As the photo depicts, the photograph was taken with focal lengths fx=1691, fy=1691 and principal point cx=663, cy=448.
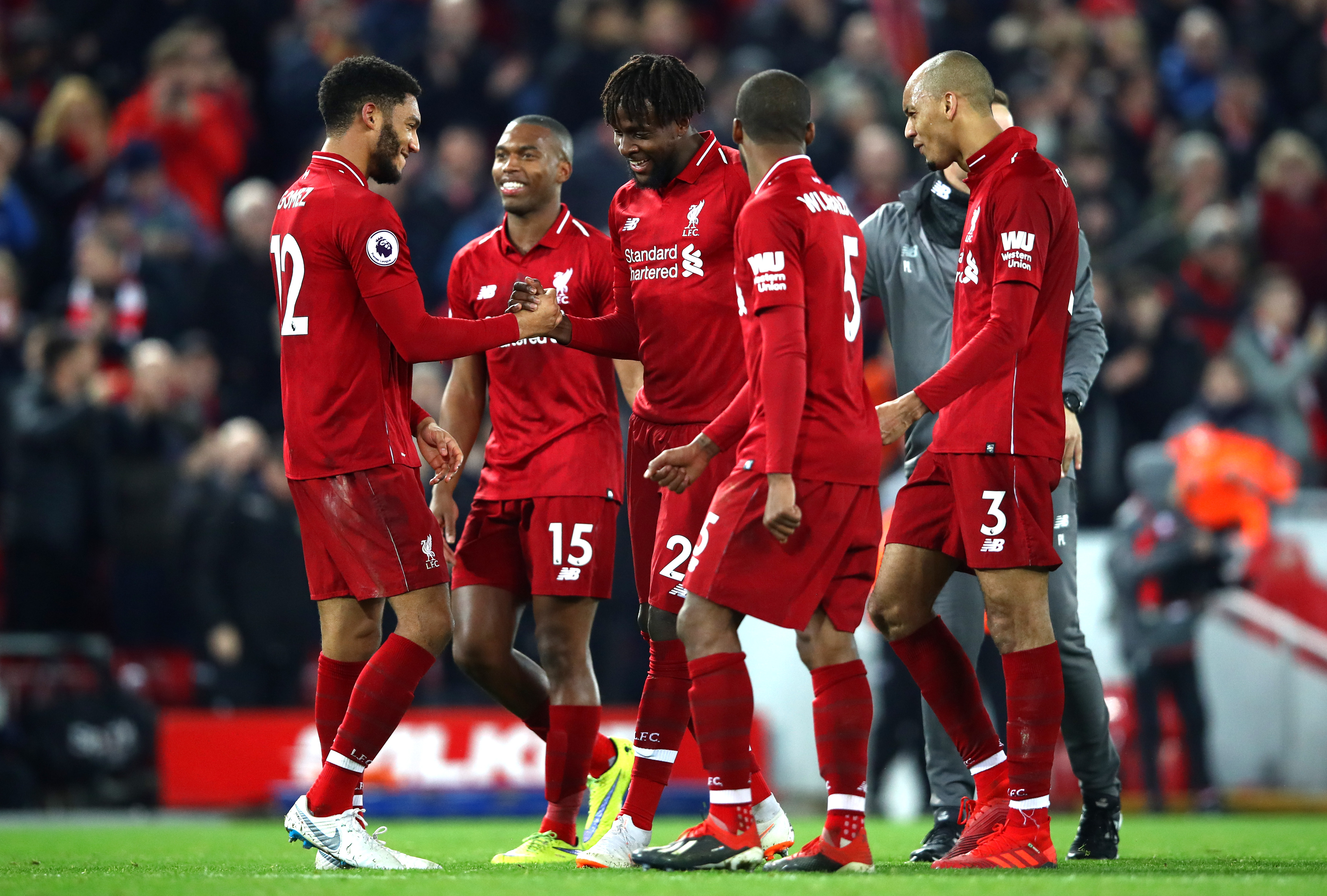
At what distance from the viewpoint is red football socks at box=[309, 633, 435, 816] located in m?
5.88

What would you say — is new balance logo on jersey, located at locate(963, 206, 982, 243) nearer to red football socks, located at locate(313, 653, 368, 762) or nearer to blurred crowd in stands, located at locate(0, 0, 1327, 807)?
red football socks, located at locate(313, 653, 368, 762)

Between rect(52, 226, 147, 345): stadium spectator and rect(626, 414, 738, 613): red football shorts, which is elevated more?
rect(52, 226, 147, 345): stadium spectator

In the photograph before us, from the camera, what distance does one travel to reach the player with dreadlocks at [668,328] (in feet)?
20.1

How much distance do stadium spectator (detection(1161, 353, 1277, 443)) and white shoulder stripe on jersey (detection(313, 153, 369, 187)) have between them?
27.0 feet

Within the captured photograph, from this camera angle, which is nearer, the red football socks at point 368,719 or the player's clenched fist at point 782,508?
the player's clenched fist at point 782,508

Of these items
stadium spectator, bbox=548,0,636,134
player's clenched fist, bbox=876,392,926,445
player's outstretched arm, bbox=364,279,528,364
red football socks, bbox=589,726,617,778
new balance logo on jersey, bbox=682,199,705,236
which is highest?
stadium spectator, bbox=548,0,636,134

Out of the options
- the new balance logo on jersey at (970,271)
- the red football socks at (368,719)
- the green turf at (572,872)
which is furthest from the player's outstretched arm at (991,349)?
the red football socks at (368,719)

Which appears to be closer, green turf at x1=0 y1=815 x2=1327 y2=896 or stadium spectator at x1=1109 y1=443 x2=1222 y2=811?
green turf at x1=0 y1=815 x2=1327 y2=896

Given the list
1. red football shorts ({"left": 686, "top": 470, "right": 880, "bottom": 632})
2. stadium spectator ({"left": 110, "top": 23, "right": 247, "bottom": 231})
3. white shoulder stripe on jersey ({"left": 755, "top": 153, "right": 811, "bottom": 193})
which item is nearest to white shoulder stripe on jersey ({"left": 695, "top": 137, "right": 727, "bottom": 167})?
white shoulder stripe on jersey ({"left": 755, "top": 153, "right": 811, "bottom": 193})

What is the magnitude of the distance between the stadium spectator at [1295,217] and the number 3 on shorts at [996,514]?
34.1 feet

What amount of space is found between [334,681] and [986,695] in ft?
17.6

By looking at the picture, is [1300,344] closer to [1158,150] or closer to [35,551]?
[1158,150]

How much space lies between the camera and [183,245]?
13523mm

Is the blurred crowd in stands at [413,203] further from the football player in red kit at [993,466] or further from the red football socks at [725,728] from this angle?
the red football socks at [725,728]
